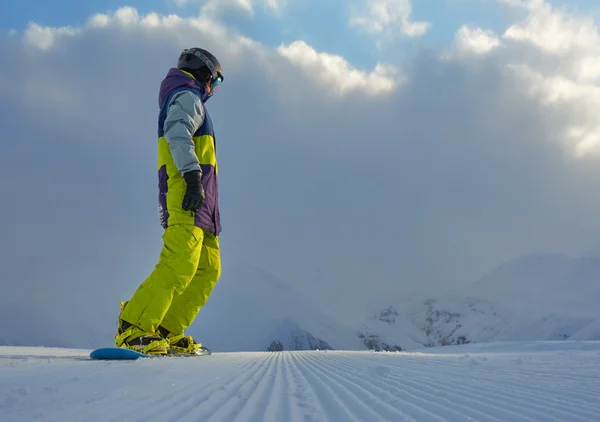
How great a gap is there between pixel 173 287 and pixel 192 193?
2.50ft

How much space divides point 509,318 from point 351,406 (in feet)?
131

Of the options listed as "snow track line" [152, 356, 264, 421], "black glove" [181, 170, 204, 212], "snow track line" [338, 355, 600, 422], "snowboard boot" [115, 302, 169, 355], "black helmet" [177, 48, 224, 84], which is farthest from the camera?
"black helmet" [177, 48, 224, 84]

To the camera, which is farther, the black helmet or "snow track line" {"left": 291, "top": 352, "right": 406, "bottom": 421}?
the black helmet

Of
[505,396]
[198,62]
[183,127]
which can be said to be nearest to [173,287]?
[183,127]

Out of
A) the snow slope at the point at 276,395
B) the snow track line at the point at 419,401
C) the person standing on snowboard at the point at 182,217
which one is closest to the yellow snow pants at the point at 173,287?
the person standing on snowboard at the point at 182,217

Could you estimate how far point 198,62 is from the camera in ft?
13.6

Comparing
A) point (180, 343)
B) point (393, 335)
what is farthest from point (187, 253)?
point (393, 335)

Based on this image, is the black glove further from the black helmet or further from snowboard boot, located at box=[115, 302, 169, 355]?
the black helmet

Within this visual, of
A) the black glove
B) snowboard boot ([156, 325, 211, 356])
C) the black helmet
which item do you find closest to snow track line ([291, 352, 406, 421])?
the black glove

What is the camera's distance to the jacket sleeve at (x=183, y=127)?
368cm

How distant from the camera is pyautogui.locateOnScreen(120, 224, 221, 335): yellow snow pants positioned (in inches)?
131

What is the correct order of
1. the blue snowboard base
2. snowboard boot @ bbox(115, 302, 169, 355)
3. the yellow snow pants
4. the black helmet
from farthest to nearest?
the black helmet
the yellow snow pants
snowboard boot @ bbox(115, 302, 169, 355)
the blue snowboard base

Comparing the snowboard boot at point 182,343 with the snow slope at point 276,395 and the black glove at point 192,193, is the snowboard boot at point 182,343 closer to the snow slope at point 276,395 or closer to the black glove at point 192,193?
the black glove at point 192,193

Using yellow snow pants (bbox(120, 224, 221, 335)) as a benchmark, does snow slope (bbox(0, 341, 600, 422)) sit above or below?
below
